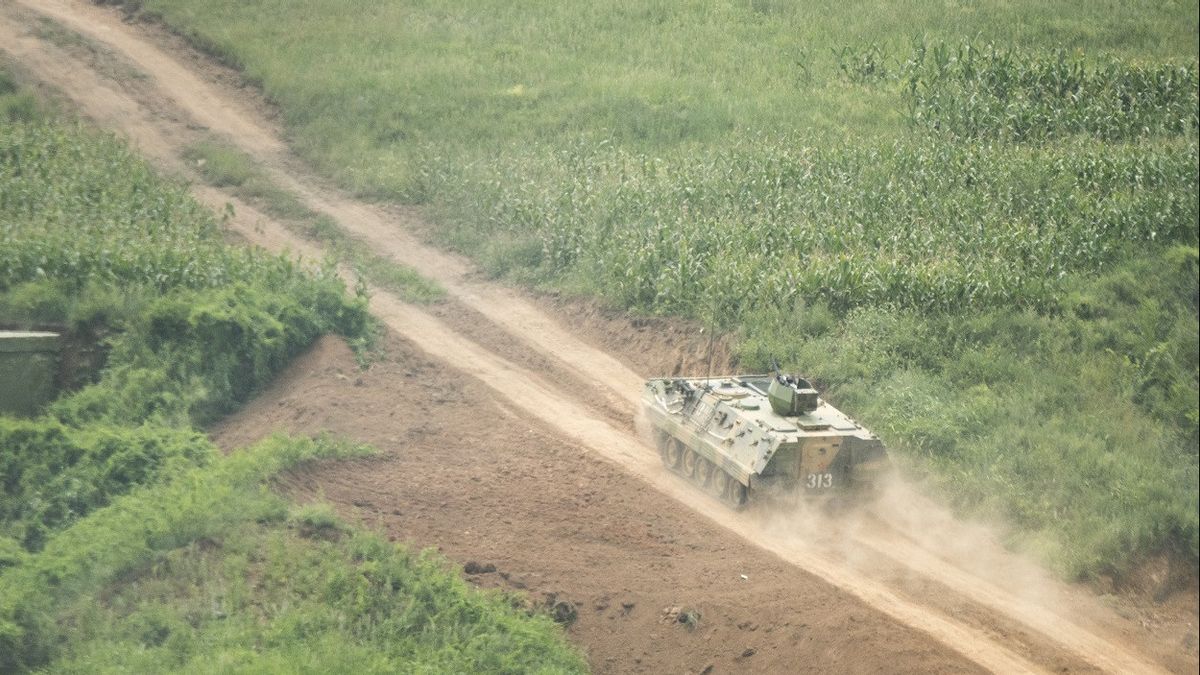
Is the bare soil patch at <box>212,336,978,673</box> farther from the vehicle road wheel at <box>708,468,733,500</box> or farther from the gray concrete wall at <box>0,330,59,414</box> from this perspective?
the gray concrete wall at <box>0,330,59,414</box>

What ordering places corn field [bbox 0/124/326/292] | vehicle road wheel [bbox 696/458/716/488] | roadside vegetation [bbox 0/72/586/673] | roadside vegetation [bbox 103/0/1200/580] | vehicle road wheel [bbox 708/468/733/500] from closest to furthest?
roadside vegetation [bbox 0/72/586/673]
roadside vegetation [bbox 103/0/1200/580]
vehicle road wheel [bbox 708/468/733/500]
vehicle road wheel [bbox 696/458/716/488]
corn field [bbox 0/124/326/292]

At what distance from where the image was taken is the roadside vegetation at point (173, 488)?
17.2 metres

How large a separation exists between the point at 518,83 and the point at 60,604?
20.1 metres

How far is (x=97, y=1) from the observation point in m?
39.4

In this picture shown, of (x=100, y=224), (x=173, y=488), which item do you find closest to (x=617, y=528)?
(x=173, y=488)

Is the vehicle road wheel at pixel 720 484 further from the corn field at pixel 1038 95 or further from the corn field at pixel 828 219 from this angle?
the corn field at pixel 1038 95

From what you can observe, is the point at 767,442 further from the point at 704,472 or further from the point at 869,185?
the point at 869,185

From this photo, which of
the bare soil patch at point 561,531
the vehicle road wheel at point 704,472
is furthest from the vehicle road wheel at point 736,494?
the bare soil patch at point 561,531

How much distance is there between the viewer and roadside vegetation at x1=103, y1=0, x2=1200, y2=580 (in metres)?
19.8

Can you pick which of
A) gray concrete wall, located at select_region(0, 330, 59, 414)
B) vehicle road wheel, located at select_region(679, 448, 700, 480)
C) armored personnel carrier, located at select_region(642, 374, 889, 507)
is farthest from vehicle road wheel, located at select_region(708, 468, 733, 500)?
gray concrete wall, located at select_region(0, 330, 59, 414)

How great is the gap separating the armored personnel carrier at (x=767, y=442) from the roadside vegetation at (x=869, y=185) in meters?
1.53

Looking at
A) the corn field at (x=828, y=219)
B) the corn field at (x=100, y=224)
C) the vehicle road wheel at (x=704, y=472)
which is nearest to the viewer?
the vehicle road wheel at (x=704, y=472)

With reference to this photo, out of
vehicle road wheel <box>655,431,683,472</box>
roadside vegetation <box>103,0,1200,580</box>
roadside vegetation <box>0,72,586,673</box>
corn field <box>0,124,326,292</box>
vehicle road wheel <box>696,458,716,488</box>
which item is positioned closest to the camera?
roadside vegetation <box>0,72,586,673</box>

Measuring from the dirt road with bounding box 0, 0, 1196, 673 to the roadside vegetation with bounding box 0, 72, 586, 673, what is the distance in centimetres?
85
